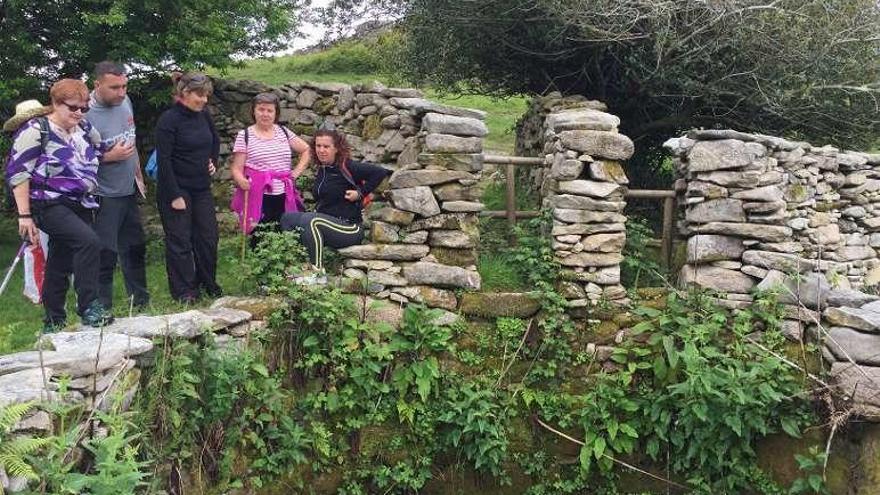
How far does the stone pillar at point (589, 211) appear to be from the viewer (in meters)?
5.83

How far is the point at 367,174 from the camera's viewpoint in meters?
5.87

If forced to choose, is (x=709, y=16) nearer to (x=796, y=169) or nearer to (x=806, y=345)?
(x=796, y=169)

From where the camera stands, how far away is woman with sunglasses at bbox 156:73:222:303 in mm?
5367

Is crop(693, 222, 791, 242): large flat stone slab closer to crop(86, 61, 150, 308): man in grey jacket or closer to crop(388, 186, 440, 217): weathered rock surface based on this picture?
crop(388, 186, 440, 217): weathered rock surface

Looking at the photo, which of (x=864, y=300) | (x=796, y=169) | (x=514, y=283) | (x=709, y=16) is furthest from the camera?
(x=709, y=16)

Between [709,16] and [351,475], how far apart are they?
5.70m

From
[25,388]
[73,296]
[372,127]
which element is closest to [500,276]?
[372,127]

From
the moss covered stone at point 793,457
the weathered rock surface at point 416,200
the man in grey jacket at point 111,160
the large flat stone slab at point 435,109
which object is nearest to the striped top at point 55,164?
the man in grey jacket at point 111,160

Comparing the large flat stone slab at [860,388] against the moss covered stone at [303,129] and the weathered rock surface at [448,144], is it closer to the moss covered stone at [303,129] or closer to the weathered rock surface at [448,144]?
the weathered rock surface at [448,144]

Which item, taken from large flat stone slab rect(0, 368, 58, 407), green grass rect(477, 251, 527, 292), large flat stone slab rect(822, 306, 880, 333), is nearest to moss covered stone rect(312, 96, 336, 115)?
green grass rect(477, 251, 527, 292)

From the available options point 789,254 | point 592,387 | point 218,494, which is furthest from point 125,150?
point 789,254

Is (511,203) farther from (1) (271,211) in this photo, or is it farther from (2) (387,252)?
(1) (271,211)

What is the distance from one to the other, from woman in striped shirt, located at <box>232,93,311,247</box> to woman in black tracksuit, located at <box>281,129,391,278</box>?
0.34 meters

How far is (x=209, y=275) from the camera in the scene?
→ 5961 mm
